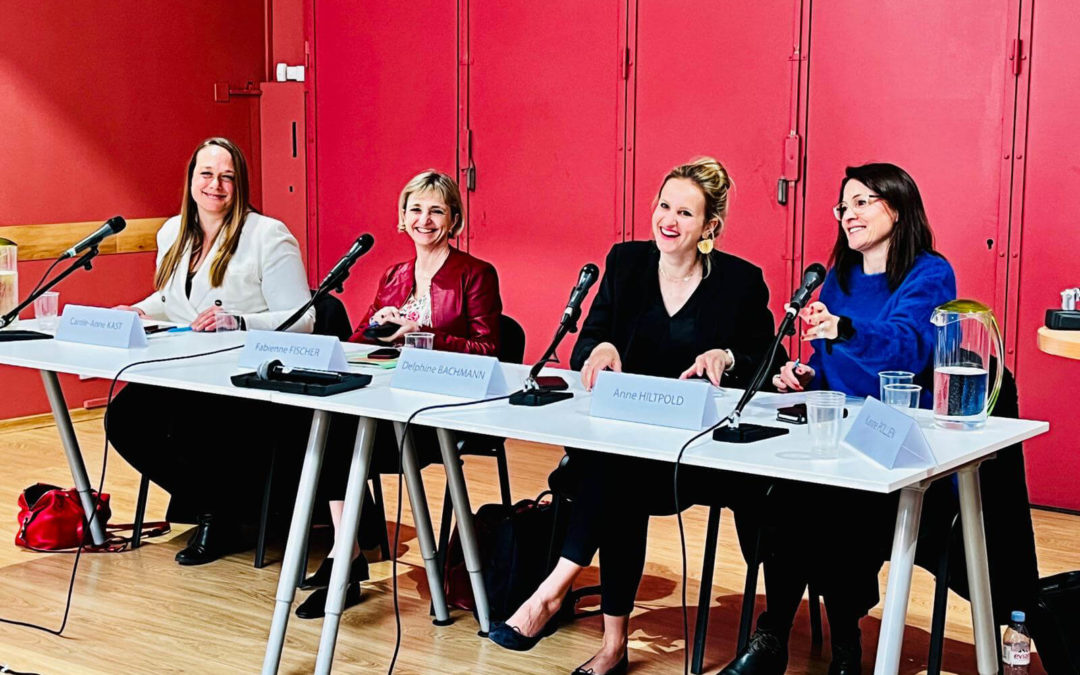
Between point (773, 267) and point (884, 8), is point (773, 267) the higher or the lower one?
the lower one

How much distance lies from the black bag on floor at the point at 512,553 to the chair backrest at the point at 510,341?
51 centimetres

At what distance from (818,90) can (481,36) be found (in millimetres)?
1545

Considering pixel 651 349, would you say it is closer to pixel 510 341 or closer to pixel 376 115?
pixel 510 341

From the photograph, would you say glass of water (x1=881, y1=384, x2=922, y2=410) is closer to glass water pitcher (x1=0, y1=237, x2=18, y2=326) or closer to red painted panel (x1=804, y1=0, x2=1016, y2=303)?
red painted panel (x1=804, y1=0, x2=1016, y2=303)

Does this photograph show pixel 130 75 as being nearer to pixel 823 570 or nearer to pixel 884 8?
pixel 884 8

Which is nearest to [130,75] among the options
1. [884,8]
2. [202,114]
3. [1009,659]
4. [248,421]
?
[202,114]

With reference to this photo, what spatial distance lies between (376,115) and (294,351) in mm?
2972

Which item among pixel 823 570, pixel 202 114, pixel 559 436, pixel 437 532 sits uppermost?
pixel 202 114

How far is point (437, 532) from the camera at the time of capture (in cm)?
443

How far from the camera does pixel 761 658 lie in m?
Answer: 3.08

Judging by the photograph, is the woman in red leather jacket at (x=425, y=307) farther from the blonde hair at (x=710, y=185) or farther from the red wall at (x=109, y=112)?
the red wall at (x=109, y=112)

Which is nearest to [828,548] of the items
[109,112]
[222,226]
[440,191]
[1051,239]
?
[440,191]

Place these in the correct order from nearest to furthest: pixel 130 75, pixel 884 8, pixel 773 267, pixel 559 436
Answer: pixel 559 436
pixel 884 8
pixel 773 267
pixel 130 75

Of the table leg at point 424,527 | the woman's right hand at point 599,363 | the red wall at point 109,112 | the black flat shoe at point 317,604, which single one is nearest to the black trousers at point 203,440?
the black flat shoe at point 317,604
